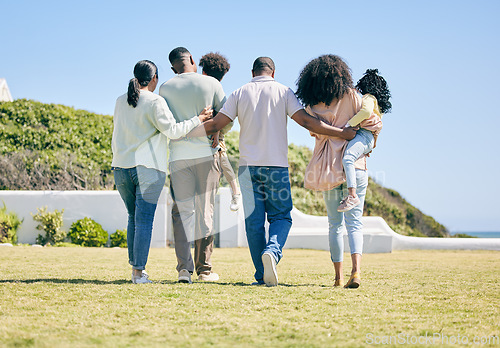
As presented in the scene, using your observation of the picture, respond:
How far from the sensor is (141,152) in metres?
4.95

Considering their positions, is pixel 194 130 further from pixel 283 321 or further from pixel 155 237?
pixel 155 237

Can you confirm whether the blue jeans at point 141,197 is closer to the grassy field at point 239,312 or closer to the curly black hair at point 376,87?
the grassy field at point 239,312

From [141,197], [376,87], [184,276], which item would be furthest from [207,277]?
[376,87]

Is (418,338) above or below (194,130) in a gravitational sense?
below

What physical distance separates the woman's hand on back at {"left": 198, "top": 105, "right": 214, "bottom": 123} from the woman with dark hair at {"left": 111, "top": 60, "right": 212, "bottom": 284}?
0.27 ft

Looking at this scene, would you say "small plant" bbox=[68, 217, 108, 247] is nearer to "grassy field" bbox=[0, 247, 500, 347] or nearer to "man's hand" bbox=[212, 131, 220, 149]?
"grassy field" bbox=[0, 247, 500, 347]

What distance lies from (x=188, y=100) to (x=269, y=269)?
182cm

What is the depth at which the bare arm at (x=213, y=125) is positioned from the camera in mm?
5047

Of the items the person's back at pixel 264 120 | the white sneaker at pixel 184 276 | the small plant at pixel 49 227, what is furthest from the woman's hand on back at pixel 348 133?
the small plant at pixel 49 227

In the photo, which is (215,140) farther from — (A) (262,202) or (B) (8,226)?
(B) (8,226)

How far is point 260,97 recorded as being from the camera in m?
4.96

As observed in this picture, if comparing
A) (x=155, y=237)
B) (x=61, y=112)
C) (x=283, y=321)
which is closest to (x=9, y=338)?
(x=283, y=321)

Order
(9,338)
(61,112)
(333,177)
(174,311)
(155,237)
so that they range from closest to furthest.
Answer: (9,338)
(174,311)
(333,177)
(155,237)
(61,112)

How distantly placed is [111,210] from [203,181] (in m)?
8.31
